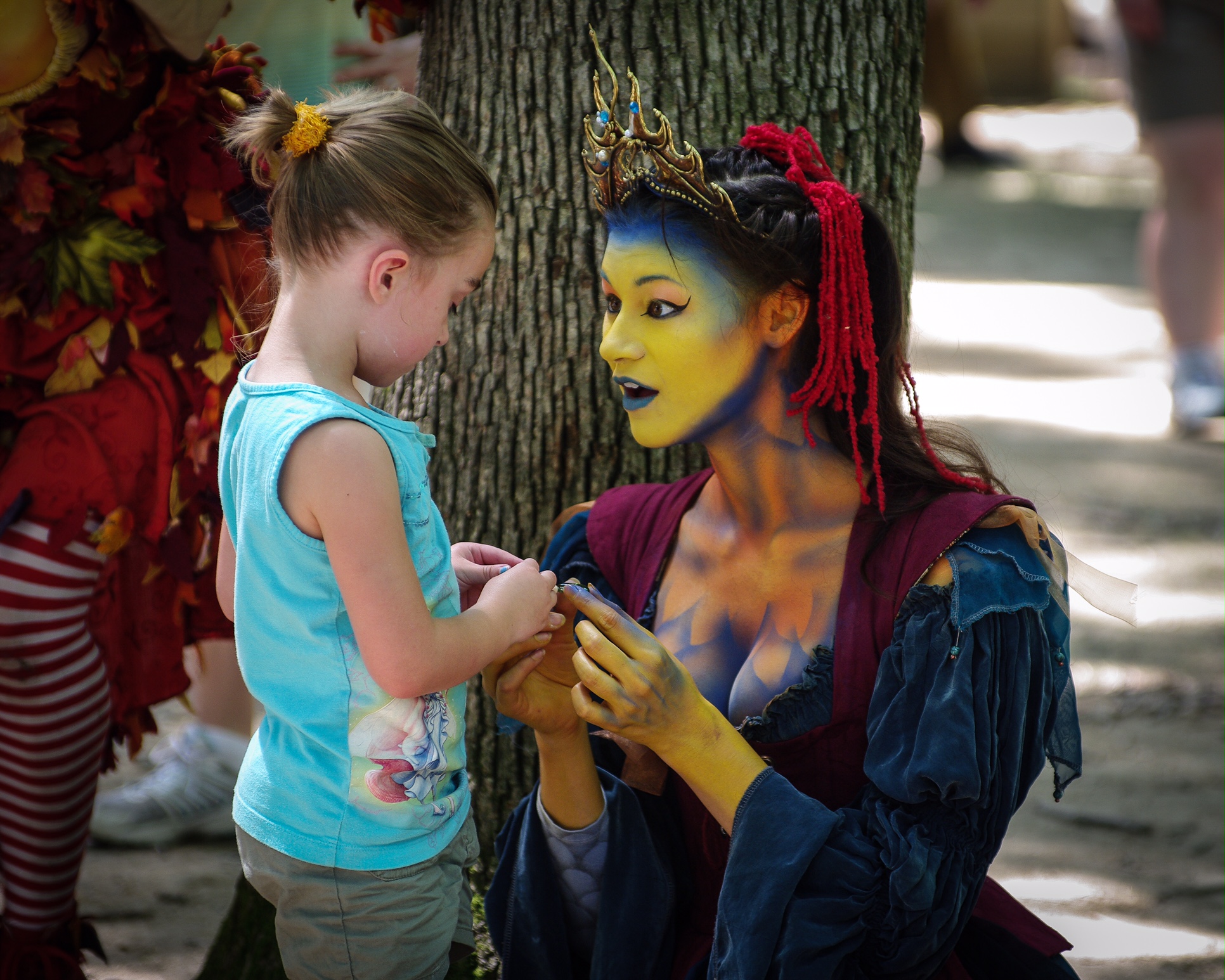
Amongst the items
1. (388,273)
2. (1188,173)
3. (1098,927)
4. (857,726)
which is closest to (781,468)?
(857,726)

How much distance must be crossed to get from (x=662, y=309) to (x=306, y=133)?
55 cm

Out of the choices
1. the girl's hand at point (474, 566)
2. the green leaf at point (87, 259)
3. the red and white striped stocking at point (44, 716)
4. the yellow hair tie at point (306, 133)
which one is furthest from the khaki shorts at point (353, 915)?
the green leaf at point (87, 259)

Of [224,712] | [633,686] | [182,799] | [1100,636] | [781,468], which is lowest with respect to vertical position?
[1100,636]

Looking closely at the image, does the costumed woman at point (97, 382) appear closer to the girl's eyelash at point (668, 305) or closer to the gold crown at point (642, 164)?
the gold crown at point (642, 164)

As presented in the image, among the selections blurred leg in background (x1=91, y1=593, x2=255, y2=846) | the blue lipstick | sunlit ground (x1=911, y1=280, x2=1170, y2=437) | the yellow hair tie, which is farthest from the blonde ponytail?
sunlit ground (x1=911, y1=280, x2=1170, y2=437)

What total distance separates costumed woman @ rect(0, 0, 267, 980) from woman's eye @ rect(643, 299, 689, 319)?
2.76ft

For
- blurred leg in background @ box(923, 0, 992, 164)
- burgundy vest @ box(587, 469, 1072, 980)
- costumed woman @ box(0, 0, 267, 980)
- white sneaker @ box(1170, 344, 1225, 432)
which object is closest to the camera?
burgundy vest @ box(587, 469, 1072, 980)

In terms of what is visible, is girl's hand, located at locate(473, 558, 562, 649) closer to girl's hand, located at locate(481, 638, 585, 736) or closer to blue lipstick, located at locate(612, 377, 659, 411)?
girl's hand, located at locate(481, 638, 585, 736)

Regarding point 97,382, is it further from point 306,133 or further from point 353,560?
point 353,560

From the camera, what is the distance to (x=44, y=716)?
240 cm

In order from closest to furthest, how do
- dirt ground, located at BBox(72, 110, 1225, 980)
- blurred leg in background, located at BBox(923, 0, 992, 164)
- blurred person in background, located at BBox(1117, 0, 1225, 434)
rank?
dirt ground, located at BBox(72, 110, 1225, 980) < blurred person in background, located at BBox(1117, 0, 1225, 434) < blurred leg in background, located at BBox(923, 0, 992, 164)

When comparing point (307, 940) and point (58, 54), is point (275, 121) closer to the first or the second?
point (58, 54)

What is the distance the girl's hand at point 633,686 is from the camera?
1.75 meters

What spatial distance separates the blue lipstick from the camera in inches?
75.9
